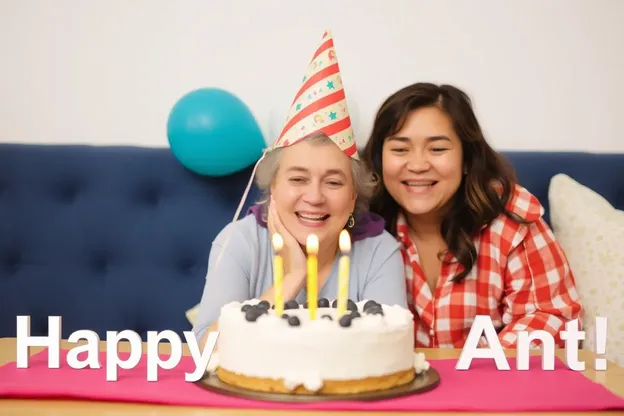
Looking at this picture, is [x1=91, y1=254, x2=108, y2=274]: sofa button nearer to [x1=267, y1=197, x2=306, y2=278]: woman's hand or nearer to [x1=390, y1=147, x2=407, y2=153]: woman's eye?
[x1=267, y1=197, x2=306, y2=278]: woman's hand

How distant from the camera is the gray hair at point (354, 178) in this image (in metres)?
1.88

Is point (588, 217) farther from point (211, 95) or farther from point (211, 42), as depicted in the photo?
point (211, 42)

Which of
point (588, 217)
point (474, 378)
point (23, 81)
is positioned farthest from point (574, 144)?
point (23, 81)

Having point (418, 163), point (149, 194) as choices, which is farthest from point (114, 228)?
point (418, 163)

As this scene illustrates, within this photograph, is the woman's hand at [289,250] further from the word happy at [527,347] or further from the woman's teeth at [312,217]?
the word happy at [527,347]

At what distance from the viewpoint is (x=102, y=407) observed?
107 cm

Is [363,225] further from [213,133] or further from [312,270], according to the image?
[312,270]

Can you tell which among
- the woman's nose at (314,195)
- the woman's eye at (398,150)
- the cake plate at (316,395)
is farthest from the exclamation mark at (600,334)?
the woman's eye at (398,150)

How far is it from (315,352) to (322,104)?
2.59ft

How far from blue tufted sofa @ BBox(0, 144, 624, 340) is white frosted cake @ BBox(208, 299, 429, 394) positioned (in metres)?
1.05

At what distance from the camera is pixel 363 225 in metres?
1.94

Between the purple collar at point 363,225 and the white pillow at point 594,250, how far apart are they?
0.56 metres

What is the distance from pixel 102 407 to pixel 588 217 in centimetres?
149

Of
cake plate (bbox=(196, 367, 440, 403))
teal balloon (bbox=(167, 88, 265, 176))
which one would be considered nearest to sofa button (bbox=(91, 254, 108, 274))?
teal balloon (bbox=(167, 88, 265, 176))
